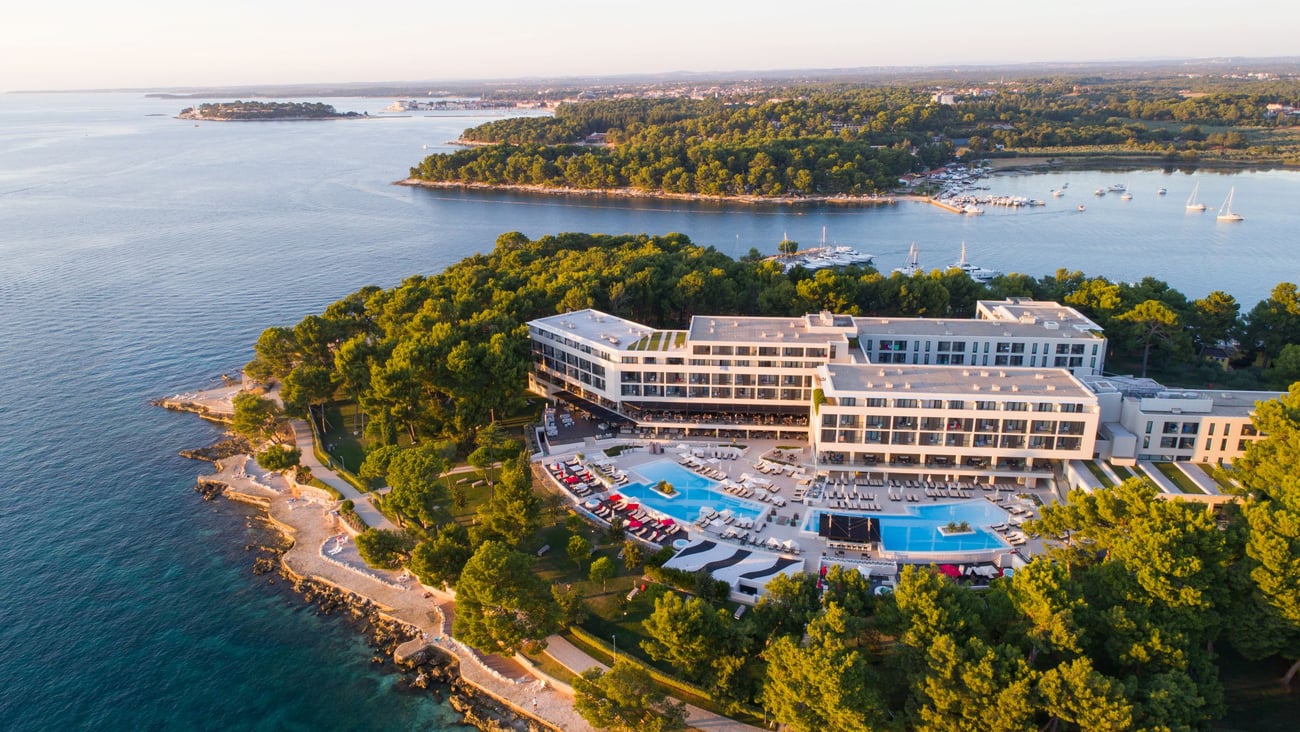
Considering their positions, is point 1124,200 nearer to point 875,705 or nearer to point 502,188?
point 502,188

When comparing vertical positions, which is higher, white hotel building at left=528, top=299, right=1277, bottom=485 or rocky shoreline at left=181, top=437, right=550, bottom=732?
white hotel building at left=528, top=299, right=1277, bottom=485

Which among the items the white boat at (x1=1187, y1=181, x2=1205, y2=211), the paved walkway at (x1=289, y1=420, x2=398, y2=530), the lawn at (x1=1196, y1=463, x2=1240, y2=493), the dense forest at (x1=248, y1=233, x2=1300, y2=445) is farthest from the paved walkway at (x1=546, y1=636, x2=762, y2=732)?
the white boat at (x1=1187, y1=181, x2=1205, y2=211)

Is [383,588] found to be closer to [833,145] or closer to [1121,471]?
[1121,471]

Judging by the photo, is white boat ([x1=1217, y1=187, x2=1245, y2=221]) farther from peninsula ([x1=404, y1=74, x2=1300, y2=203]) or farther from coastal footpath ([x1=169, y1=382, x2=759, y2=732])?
coastal footpath ([x1=169, y1=382, x2=759, y2=732])

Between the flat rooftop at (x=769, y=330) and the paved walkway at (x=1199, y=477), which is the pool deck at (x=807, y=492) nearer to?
the paved walkway at (x=1199, y=477)

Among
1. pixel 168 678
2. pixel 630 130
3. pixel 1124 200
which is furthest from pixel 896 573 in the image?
pixel 630 130

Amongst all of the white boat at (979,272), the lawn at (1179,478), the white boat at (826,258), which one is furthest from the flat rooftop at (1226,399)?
the white boat at (826,258)
